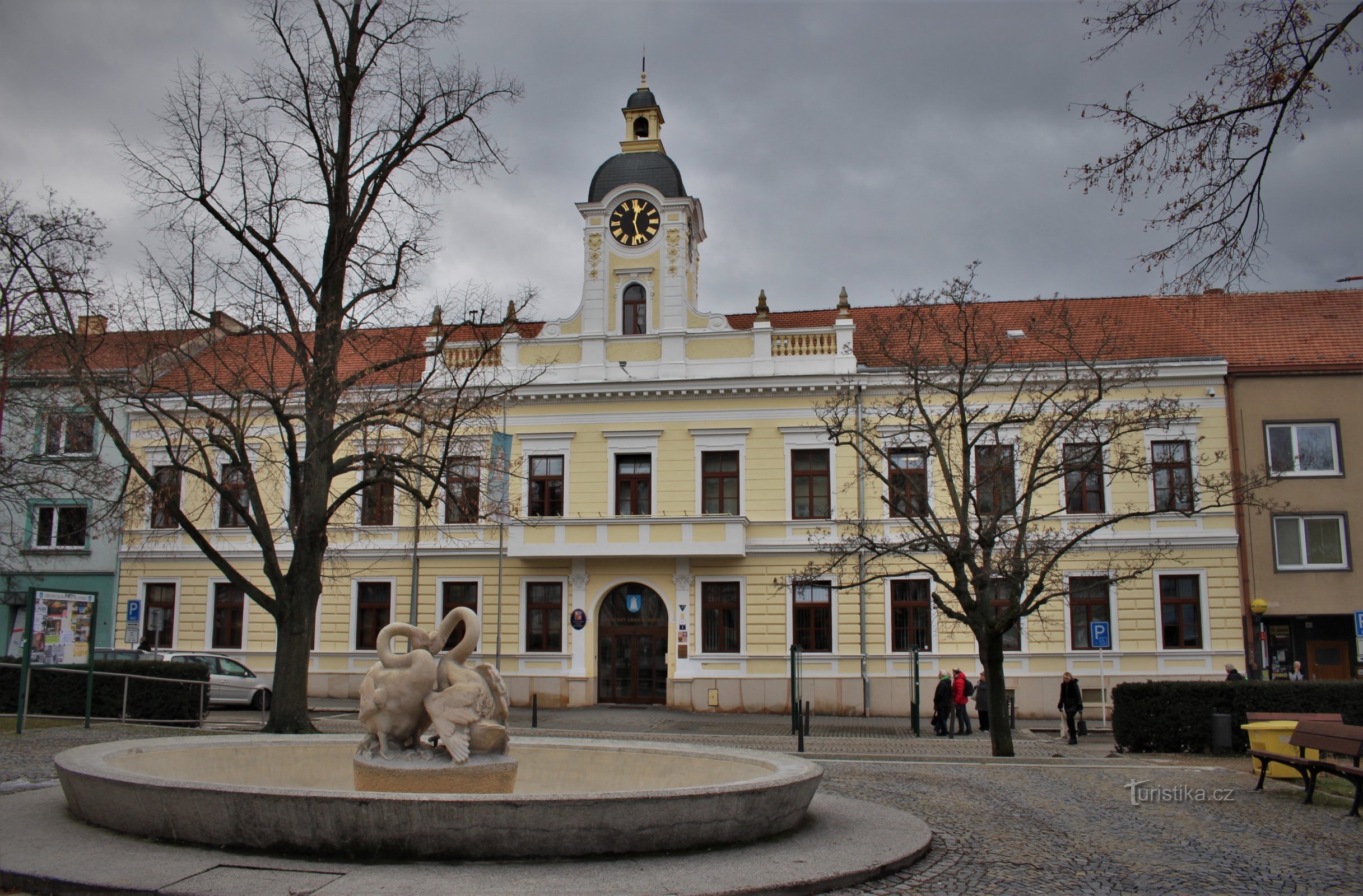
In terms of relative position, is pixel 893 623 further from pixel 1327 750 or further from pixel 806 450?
pixel 1327 750

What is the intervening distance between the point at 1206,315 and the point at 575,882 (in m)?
32.7

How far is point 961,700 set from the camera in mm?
25766

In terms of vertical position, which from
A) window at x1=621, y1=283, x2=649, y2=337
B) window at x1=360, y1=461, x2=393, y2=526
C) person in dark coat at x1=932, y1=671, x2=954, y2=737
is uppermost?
window at x1=621, y1=283, x2=649, y2=337

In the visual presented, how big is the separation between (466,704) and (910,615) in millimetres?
23233

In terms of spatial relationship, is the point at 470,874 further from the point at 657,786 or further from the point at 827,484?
the point at 827,484

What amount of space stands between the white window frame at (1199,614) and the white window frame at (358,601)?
22.3 metres

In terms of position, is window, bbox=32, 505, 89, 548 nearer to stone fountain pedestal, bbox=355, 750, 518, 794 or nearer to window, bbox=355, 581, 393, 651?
window, bbox=355, 581, 393, 651

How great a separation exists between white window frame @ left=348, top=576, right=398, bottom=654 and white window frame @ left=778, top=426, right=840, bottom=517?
40.3 feet

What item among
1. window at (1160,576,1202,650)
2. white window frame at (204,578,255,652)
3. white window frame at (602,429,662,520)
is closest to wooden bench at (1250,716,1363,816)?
window at (1160,576,1202,650)

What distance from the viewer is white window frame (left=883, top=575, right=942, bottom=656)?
30656 mm

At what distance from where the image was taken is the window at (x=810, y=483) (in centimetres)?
3189

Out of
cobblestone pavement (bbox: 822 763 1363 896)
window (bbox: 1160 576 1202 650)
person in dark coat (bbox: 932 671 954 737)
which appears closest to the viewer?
cobblestone pavement (bbox: 822 763 1363 896)

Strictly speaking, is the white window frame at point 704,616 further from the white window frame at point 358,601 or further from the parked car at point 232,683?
the parked car at point 232,683

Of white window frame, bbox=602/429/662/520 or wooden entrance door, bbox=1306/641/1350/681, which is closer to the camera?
wooden entrance door, bbox=1306/641/1350/681
